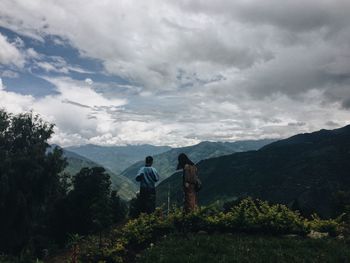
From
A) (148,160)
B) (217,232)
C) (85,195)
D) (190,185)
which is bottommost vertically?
(217,232)

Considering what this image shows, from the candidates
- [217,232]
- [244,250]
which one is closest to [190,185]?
[217,232]

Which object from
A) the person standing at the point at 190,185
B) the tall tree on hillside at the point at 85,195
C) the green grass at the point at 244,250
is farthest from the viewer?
the tall tree on hillside at the point at 85,195

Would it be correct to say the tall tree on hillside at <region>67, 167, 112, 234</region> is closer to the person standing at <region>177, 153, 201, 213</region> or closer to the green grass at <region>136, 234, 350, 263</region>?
the person standing at <region>177, 153, 201, 213</region>

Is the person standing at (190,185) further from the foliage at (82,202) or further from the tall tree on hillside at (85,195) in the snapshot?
the foliage at (82,202)

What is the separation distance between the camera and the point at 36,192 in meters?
58.2

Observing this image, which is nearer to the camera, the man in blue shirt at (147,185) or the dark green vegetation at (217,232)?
the dark green vegetation at (217,232)

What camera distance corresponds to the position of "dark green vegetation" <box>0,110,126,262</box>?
5416 centimetres

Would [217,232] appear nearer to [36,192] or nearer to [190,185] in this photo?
[190,185]

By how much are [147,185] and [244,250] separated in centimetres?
886

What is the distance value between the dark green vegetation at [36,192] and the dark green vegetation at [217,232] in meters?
35.1

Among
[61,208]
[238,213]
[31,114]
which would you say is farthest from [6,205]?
[238,213]

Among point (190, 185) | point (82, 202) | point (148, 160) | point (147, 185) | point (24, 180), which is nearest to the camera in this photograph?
point (190, 185)

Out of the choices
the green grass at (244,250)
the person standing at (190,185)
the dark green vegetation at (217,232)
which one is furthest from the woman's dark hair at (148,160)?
the green grass at (244,250)

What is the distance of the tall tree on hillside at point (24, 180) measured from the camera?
177 ft
